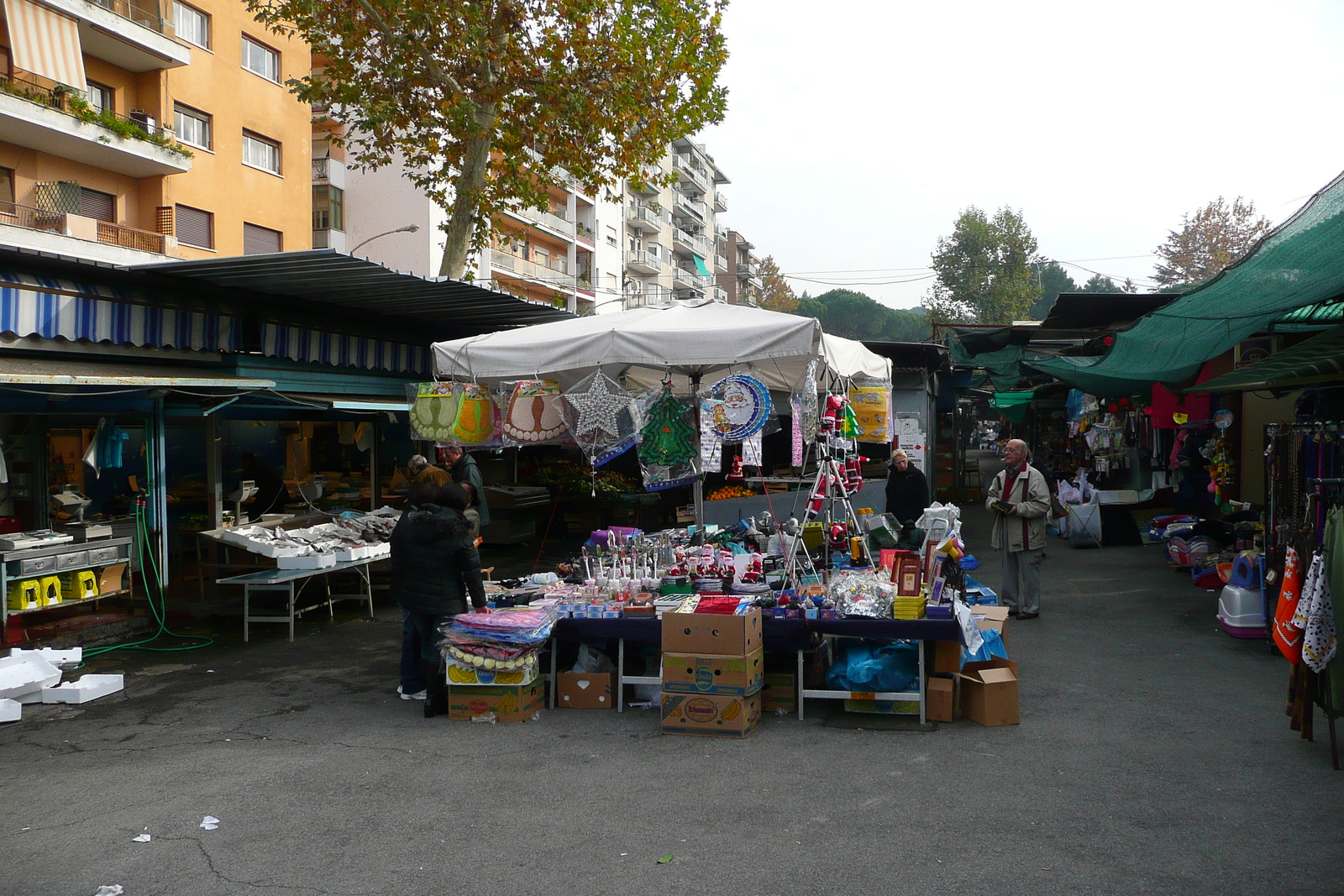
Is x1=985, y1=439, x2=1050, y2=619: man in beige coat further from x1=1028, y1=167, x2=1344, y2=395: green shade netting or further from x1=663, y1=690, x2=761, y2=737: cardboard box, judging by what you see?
x1=663, y1=690, x2=761, y2=737: cardboard box

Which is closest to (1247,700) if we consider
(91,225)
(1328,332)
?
(1328,332)

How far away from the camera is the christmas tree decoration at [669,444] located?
7453 millimetres

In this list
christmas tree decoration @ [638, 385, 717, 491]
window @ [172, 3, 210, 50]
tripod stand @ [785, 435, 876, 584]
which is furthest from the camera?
window @ [172, 3, 210, 50]

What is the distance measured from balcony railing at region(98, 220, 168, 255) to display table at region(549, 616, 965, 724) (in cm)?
1980

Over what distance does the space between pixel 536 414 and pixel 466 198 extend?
693cm

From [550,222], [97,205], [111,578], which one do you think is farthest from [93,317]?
[550,222]

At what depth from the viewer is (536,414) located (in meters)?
8.12

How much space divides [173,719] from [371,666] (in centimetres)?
166

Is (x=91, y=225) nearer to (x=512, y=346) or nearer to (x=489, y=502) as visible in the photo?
(x=489, y=502)

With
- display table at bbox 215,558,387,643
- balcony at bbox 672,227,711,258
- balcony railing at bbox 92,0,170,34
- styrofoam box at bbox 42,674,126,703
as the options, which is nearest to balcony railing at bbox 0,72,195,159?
balcony railing at bbox 92,0,170,34

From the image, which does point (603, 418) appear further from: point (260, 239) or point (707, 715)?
point (260, 239)

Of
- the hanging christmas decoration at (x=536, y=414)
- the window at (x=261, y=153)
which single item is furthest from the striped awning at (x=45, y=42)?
the hanging christmas decoration at (x=536, y=414)

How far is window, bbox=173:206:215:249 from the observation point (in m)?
22.9

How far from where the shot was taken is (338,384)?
38.5ft
